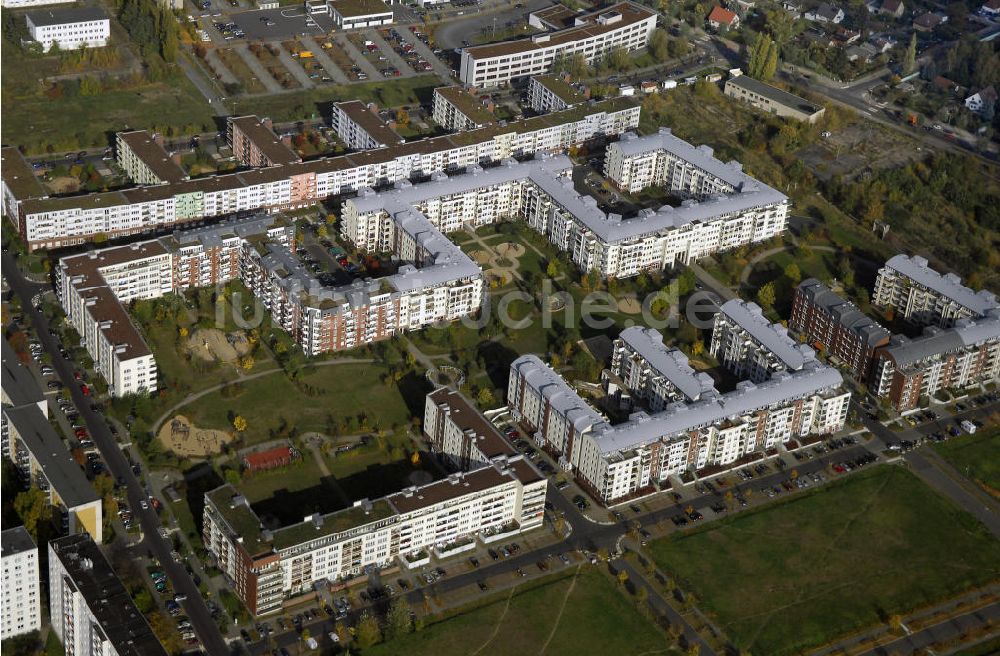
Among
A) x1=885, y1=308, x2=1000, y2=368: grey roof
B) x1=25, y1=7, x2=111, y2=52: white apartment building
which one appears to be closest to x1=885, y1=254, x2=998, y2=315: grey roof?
x1=885, y1=308, x2=1000, y2=368: grey roof

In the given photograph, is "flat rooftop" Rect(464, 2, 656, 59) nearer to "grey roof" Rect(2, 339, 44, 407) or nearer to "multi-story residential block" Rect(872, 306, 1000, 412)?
"multi-story residential block" Rect(872, 306, 1000, 412)

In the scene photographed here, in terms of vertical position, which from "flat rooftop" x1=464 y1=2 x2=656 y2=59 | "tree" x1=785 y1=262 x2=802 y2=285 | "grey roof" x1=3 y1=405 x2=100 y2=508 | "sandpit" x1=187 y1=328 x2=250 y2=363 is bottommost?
"sandpit" x1=187 y1=328 x2=250 y2=363

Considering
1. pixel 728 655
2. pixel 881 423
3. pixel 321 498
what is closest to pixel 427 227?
pixel 321 498

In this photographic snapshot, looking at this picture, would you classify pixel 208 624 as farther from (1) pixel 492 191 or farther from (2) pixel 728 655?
(1) pixel 492 191

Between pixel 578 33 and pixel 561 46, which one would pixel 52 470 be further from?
pixel 578 33

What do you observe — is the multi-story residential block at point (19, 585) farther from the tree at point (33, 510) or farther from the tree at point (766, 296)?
the tree at point (766, 296)

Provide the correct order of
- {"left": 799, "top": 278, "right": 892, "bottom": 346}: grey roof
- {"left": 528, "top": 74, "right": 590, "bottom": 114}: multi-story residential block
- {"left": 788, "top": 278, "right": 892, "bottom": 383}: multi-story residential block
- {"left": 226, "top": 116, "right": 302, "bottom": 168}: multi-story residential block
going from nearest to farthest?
{"left": 799, "top": 278, "right": 892, "bottom": 346}: grey roof
{"left": 788, "top": 278, "right": 892, "bottom": 383}: multi-story residential block
{"left": 226, "top": 116, "right": 302, "bottom": 168}: multi-story residential block
{"left": 528, "top": 74, "right": 590, "bottom": 114}: multi-story residential block
